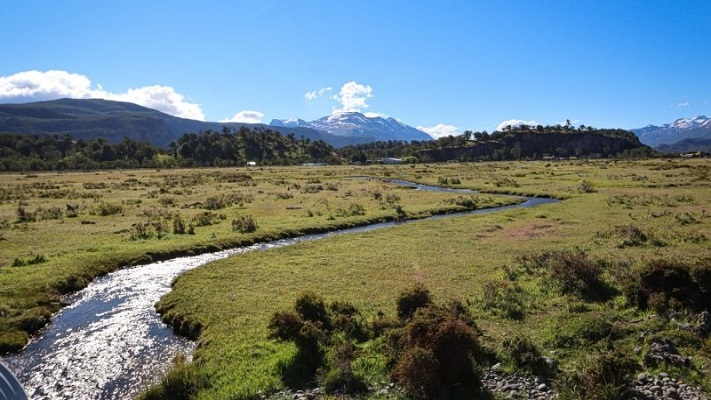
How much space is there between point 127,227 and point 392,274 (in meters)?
33.5

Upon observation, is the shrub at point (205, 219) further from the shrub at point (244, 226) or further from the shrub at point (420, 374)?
the shrub at point (420, 374)

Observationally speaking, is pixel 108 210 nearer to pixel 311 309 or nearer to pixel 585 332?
pixel 311 309

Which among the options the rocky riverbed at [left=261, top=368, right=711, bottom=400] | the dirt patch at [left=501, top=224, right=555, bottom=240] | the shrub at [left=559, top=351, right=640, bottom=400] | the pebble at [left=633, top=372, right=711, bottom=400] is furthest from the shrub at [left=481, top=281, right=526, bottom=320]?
the dirt patch at [left=501, top=224, right=555, bottom=240]

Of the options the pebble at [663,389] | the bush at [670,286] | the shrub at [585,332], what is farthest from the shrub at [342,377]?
the bush at [670,286]

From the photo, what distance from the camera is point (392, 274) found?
2977 centimetres

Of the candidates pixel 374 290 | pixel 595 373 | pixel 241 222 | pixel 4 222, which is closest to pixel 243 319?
pixel 374 290

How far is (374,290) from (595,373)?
13.8 meters

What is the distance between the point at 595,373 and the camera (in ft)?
46.0

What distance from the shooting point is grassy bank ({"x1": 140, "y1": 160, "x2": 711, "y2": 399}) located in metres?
17.1

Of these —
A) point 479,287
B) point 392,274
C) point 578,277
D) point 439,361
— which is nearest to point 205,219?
point 392,274

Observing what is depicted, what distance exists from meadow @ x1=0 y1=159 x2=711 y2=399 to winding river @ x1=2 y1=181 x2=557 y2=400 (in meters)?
1.18

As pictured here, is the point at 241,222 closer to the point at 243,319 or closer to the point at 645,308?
the point at 243,319

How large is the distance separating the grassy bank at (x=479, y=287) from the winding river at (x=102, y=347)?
156 cm

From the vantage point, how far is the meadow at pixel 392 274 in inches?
680
